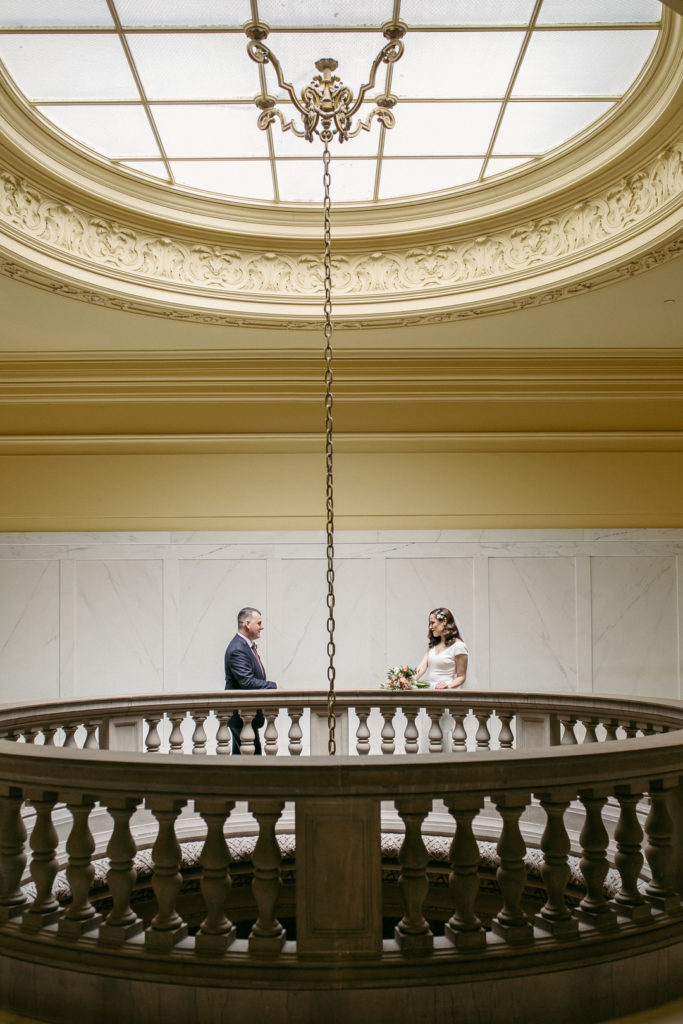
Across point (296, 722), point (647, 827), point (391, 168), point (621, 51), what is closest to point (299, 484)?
point (391, 168)

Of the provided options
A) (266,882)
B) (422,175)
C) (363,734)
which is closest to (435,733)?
(363,734)

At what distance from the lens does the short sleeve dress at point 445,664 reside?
758 cm

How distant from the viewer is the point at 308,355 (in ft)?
32.7

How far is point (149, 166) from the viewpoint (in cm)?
804

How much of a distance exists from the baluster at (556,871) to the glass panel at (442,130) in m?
6.20

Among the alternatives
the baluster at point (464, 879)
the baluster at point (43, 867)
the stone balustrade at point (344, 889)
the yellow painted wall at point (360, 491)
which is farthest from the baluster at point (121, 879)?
the yellow painted wall at point (360, 491)

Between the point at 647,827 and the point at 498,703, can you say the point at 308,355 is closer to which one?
the point at 498,703

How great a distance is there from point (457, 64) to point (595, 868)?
241 inches

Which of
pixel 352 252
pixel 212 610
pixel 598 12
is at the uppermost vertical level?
pixel 598 12

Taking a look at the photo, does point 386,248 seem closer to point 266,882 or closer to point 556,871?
point 556,871

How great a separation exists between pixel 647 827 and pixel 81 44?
259 inches

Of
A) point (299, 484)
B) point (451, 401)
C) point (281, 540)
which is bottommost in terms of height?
point (281, 540)

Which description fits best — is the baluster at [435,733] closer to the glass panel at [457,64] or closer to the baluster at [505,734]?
the baluster at [505,734]

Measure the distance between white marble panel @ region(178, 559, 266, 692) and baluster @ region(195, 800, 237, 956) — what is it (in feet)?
23.9
